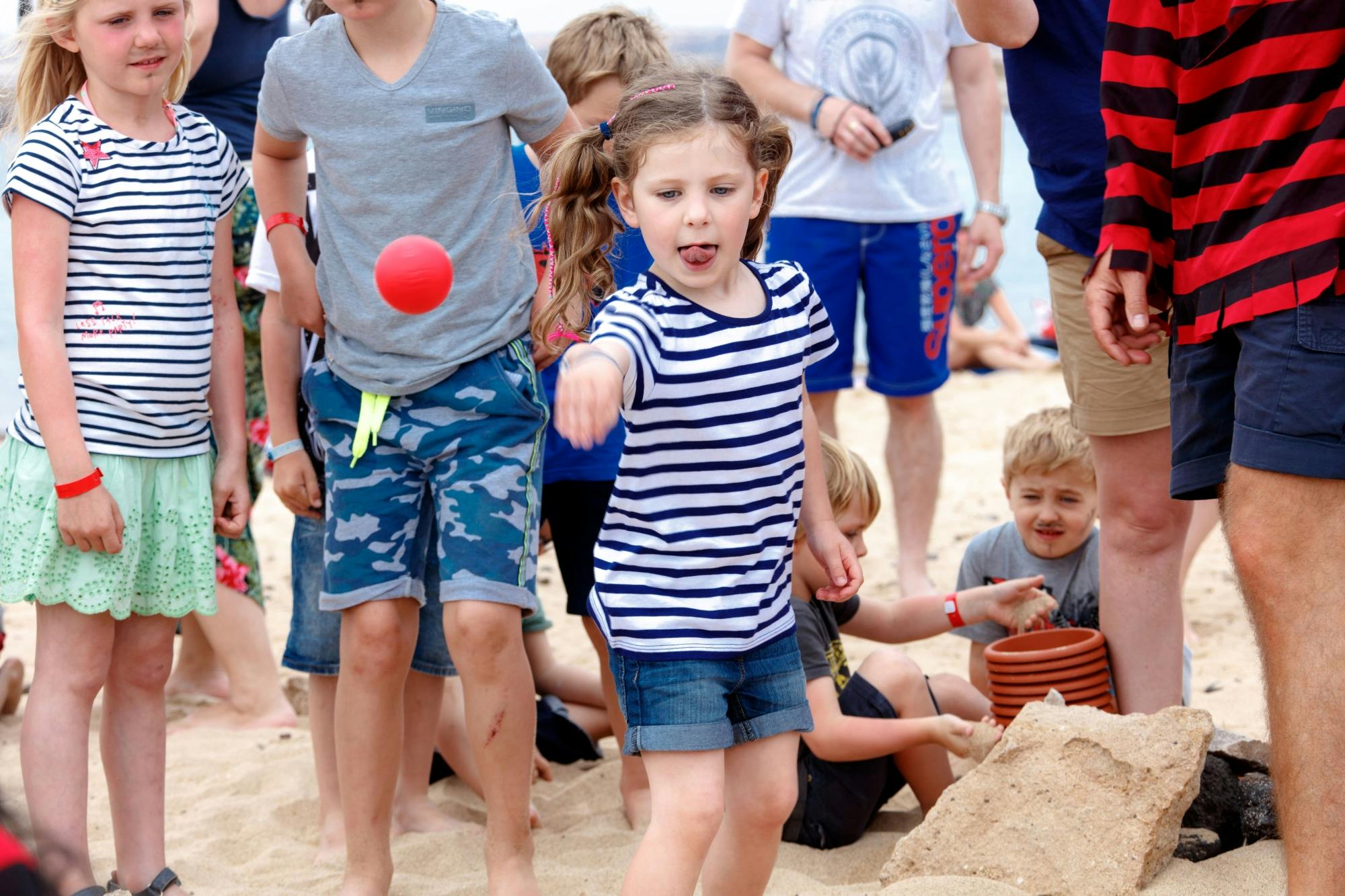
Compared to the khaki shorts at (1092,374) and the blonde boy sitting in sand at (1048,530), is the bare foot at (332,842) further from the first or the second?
the khaki shorts at (1092,374)

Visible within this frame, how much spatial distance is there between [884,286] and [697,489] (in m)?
2.53

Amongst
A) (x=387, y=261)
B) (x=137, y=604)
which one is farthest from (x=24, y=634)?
(x=387, y=261)

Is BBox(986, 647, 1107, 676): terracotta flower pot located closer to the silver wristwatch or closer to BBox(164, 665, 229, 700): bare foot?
the silver wristwatch

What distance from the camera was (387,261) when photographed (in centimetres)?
235

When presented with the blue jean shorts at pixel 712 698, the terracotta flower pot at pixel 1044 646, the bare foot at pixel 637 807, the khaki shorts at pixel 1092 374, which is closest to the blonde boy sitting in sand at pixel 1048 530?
the terracotta flower pot at pixel 1044 646

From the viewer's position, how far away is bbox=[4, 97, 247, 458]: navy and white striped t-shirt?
2.79 metres

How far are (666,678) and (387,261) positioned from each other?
799mm

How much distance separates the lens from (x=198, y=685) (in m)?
4.49

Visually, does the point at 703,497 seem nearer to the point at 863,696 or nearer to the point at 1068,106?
the point at 863,696

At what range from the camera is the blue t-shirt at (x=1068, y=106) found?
3033 mm

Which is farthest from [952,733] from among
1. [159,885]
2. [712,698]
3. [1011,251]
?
[1011,251]

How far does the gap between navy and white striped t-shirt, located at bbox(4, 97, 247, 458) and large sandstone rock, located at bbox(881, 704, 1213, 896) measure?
165cm

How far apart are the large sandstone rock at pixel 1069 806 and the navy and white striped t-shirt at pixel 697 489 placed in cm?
67

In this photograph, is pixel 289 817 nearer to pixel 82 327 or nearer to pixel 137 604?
pixel 137 604
